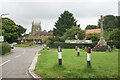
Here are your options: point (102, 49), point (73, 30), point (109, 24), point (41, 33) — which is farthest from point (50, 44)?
point (41, 33)

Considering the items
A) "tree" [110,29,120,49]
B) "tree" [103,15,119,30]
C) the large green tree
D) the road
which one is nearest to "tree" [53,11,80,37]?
"tree" [103,15,119,30]

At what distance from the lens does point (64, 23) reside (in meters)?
106

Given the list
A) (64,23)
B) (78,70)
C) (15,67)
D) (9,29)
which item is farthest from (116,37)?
(78,70)

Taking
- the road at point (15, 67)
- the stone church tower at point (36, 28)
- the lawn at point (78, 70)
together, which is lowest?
the road at point (15, 67)

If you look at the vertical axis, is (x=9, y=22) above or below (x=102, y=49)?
above

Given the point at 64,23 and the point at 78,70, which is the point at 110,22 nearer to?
the point at 64,23

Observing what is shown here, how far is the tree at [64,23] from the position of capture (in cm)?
10519

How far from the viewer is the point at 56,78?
1152 centimetres

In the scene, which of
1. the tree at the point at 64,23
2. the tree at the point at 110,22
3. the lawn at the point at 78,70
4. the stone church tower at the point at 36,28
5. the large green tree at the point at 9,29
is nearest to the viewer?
the lawn at the point at 78,70

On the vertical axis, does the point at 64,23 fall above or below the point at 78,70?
above

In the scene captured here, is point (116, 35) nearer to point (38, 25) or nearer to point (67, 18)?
point (67, 18)

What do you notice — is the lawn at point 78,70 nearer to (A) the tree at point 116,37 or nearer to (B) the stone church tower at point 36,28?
(A) the tree at point 116,37

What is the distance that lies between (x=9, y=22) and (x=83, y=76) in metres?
91.8

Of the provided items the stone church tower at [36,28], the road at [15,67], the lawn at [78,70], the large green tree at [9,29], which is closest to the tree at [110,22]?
the large green tree at [9,29]
